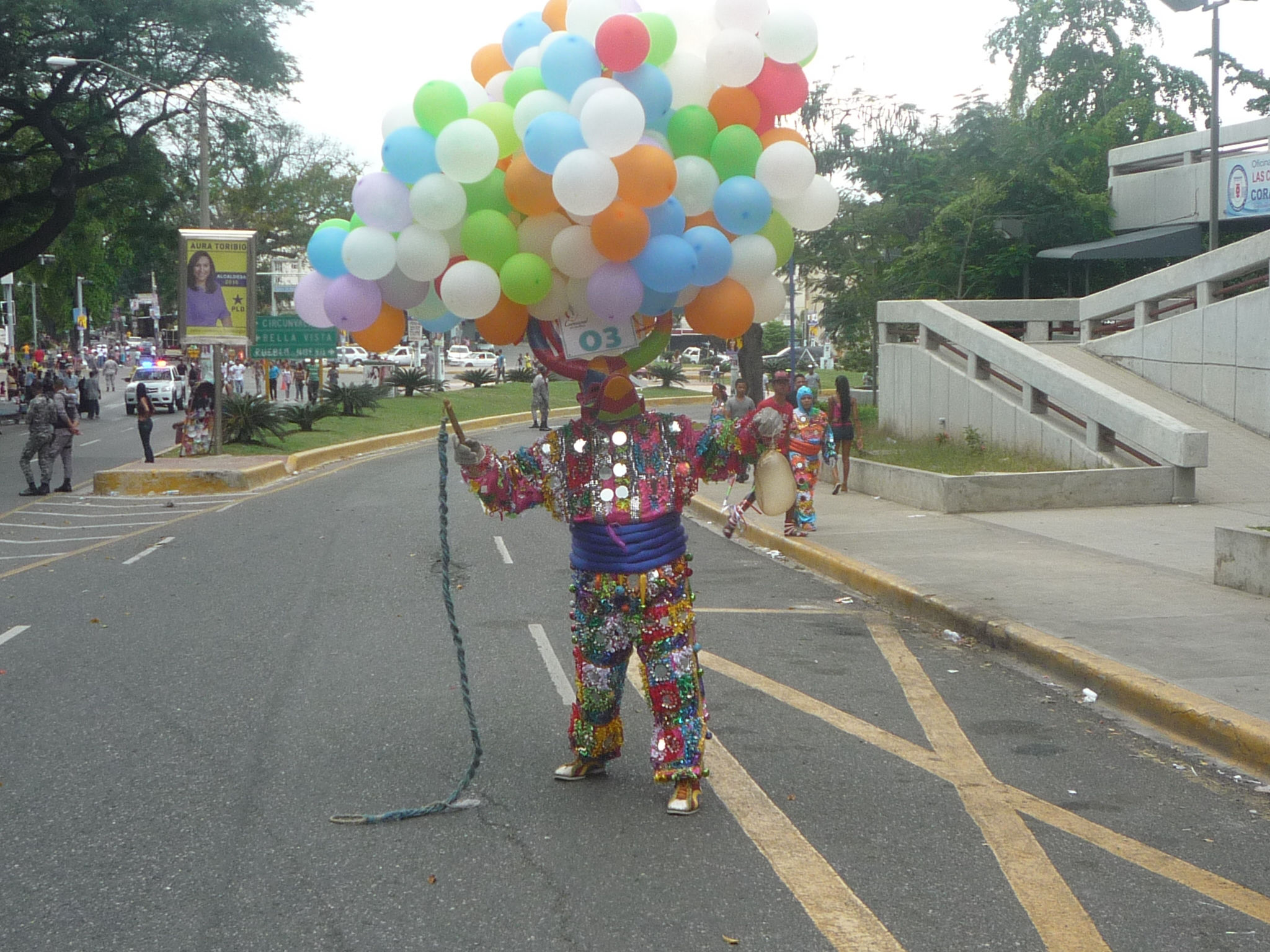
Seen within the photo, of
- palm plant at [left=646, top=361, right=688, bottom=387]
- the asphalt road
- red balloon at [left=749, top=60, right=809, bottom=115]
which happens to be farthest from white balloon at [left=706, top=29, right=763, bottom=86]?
palm plant at [left=646, top=361, right=688, bottom=387]

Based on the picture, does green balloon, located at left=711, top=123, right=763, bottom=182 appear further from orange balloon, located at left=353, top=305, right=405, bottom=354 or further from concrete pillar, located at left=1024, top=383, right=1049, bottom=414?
concrete pillar, located at left=1024, top=383, right=1049, bottom=414

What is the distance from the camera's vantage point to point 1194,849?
489 centimetres

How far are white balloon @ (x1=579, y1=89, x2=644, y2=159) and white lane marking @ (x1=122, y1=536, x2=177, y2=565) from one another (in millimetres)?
9504

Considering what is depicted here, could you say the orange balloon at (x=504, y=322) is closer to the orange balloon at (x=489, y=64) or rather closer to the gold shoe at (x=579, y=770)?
the orange balloon at (x=489, y=64)

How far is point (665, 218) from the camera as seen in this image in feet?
16.9

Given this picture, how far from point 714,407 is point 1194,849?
50.6 ft

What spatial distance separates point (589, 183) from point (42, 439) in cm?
1705

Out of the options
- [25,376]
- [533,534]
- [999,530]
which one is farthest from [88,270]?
[999,530]

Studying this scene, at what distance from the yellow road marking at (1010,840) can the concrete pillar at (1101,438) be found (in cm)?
980

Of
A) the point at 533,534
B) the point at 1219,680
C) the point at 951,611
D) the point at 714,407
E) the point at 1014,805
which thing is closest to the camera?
the point at 1014,805

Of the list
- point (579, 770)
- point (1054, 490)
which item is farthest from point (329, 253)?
point (1054, 490)

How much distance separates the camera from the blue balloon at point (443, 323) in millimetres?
5556

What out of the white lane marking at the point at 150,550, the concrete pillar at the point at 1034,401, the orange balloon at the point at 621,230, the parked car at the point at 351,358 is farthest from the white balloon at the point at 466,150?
the parked car at the point at 351,358

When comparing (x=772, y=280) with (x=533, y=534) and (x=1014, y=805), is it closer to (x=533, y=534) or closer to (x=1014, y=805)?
(x=1014, y=805)
